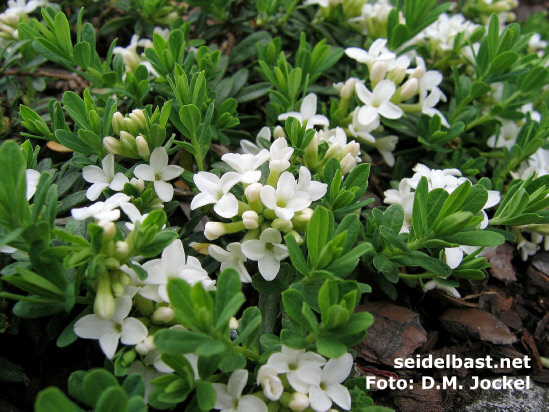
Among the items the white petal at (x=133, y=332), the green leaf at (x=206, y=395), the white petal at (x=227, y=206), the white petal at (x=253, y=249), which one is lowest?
the green leaf at (x=206, y=395)

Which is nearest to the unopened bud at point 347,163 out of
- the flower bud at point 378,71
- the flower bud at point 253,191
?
the flower bud at point 253,191

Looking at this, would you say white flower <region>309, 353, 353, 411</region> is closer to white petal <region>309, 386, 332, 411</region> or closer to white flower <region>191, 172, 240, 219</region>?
white petal <region>309, 386, 332, 411</region>

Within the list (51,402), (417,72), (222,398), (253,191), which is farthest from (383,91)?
(51,402)

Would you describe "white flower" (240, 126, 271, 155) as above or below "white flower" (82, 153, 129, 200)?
below

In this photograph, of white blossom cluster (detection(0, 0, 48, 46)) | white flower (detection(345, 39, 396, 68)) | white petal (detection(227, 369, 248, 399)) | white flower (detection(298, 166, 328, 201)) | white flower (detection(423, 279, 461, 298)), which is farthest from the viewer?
white blossom cluster (detection(0, 0, 48, 46))

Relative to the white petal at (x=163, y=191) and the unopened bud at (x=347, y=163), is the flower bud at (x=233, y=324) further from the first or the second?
the unopened bud at (x=347, y=163)

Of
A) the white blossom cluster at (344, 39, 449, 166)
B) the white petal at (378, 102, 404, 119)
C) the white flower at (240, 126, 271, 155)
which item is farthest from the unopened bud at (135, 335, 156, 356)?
the white petal at (378, 102, 404, 119)

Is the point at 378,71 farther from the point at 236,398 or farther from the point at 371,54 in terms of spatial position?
the point at 236,398
